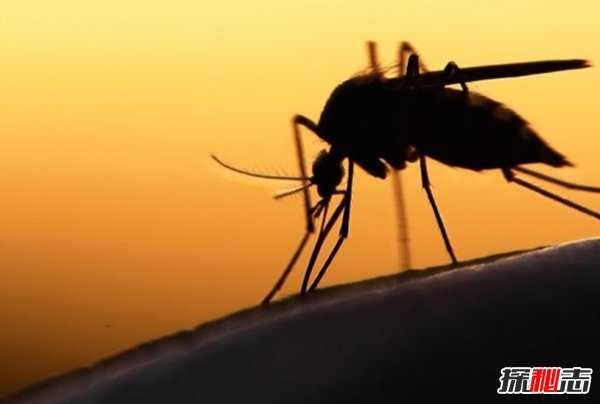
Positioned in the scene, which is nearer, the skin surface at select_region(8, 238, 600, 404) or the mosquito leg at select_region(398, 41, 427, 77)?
the skin surface at select_region(8, 238, 600, 404)

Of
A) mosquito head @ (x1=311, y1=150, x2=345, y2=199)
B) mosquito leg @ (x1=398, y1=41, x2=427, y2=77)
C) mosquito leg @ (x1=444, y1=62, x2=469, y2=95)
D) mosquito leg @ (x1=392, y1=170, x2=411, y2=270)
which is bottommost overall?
mosquito leg @ (x1=392, y1=170, x2=411, y2=270)

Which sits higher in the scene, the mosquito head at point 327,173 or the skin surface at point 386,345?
the mosquito head at point 327,173

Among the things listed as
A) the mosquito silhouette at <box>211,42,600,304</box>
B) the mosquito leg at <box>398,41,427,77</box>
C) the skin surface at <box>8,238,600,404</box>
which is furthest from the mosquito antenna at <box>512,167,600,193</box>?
the skin surface at <box>8,238,600,404</box>

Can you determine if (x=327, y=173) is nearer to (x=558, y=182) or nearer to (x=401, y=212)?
(x=401, y=212)

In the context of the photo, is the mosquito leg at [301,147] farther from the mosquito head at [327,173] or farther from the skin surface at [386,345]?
the skin surface at [386,345]

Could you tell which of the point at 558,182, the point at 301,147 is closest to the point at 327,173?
the point at 301,147

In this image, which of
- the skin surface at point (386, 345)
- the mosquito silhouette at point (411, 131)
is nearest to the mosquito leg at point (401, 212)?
the mosquito silhouette at point (411, 131)

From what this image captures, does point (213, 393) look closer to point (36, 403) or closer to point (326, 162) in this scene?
point (36, 403)

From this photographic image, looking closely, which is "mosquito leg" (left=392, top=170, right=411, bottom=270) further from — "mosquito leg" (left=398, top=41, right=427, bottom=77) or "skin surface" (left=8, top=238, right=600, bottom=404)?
"skin surface" (left=8, top=238, right=600, bottom=404)
